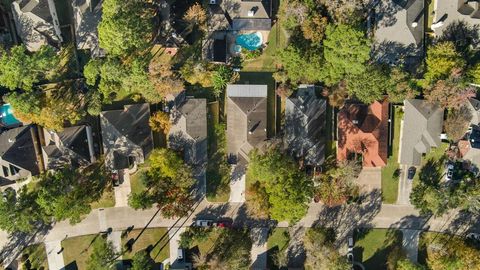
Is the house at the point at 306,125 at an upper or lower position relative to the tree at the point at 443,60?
lower

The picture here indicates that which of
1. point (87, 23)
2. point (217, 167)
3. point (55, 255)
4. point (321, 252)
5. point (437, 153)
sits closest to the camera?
point (321, 252)

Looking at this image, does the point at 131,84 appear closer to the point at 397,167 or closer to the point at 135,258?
the point at 135,258

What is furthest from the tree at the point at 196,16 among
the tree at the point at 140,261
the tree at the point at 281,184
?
the tree at the point at 140,261

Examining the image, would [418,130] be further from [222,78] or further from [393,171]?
[222,78]

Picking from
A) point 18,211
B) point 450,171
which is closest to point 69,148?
point 18,211

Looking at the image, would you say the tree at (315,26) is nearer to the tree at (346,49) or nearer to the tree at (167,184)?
the tree at (346,49)
